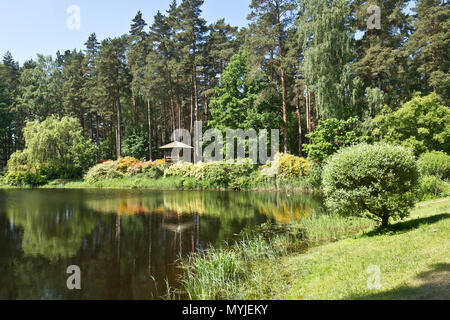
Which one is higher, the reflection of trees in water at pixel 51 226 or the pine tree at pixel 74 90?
A: the pine tree at pixel 74 90

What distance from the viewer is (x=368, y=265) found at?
5.45 m

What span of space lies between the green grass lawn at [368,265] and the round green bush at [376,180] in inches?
30.1

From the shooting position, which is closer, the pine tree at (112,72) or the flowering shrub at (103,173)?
the flowering shrub at (103,173)

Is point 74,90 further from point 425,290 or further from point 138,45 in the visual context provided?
point 425,290

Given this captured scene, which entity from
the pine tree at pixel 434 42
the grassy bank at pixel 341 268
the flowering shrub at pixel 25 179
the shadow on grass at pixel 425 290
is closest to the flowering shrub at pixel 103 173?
the flowering shrub at pixel 25 179

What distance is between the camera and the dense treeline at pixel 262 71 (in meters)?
22.9

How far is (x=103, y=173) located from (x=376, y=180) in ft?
97.9

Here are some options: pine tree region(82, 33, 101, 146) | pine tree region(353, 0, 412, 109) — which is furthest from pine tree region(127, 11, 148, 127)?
pine tree region(353, 0, 412, 109)

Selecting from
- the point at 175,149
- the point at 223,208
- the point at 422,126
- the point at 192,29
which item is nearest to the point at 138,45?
the point at 192,29

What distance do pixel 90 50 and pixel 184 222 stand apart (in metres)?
40.5

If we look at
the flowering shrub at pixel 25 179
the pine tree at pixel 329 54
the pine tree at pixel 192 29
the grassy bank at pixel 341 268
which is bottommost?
the grassy bank at pixel 341 268

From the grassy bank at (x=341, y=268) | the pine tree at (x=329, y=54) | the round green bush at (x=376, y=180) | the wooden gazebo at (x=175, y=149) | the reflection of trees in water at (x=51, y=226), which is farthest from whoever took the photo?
the wooden gazebo at (x=175, y=149)

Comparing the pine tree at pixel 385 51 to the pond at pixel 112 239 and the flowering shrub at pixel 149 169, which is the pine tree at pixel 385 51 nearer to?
the pond at pixel 112 239
